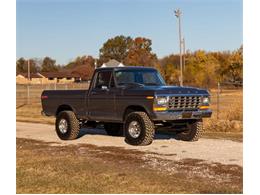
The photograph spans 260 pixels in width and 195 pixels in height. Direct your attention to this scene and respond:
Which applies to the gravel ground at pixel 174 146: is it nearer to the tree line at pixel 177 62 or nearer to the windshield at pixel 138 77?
the windshield at pixel 138 77

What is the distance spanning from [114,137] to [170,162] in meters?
5.11

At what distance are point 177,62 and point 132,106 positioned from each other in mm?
70694

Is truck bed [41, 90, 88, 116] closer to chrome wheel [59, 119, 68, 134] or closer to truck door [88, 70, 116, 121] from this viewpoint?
truck door [88, 70, 116, 121]

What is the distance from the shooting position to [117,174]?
29.4 ft

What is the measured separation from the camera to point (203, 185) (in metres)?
7.88

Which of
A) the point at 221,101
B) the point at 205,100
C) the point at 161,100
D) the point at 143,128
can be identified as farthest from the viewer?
the point at 221,101

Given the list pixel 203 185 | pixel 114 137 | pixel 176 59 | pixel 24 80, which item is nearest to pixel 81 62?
pixel 24 80

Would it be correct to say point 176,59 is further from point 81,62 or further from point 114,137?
point 114,137

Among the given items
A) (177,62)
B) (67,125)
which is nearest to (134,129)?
(67,125)

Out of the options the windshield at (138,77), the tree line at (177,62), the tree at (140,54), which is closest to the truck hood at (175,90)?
the windshield at (138,77)

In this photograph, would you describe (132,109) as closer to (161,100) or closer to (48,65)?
(161,100)

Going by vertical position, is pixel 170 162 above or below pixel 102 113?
below

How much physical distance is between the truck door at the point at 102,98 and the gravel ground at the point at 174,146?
792 millimetres

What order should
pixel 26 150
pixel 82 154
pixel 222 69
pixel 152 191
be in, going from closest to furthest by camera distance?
pixel 152 191 < pixel 82 154 < pixel 26 150 < pixel 222 69
